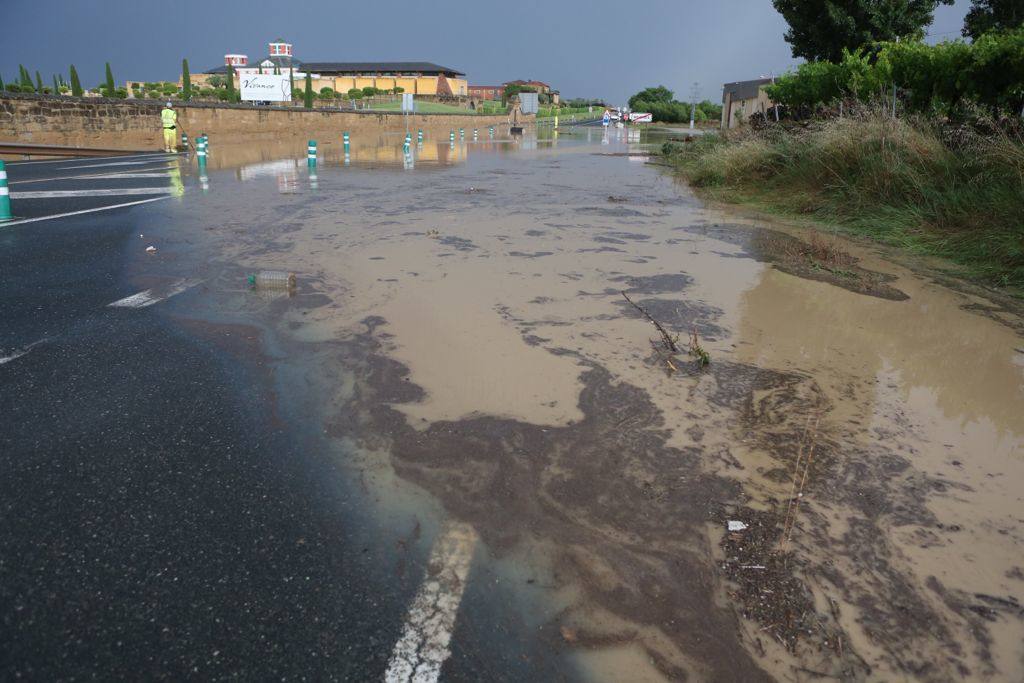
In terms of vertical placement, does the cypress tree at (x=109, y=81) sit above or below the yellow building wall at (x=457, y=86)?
below

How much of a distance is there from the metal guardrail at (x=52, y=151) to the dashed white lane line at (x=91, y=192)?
9.58 metres

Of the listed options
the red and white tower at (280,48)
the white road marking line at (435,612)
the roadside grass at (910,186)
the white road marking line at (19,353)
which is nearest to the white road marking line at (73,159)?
the roadside grass at (910,186)

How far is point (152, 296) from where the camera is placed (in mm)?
5949

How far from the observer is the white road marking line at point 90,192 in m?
11.7

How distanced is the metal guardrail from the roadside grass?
63.5 ft

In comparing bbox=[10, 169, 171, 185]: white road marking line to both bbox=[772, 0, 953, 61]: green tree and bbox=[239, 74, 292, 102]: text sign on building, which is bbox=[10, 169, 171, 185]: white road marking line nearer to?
bbox=[772, 0, 953, 61]: green tree

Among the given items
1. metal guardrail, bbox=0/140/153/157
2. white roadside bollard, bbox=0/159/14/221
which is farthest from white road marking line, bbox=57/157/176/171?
white roadside bollard, bbox=0/159/14/221

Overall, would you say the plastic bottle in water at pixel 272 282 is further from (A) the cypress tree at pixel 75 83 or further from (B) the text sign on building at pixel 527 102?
(B) the text sign on building at pixel 527 102

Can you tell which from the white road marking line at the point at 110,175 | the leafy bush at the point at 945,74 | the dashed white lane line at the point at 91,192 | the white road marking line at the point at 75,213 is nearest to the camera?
the white road marking line at the point at 75,213

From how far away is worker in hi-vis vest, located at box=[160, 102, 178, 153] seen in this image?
2286 centimetres

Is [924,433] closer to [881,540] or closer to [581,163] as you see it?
[881,540]

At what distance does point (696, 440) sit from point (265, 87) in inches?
1705

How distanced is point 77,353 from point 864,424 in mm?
4881

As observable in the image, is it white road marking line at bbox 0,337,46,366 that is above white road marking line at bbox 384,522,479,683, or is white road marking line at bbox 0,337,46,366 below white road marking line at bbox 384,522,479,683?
above
